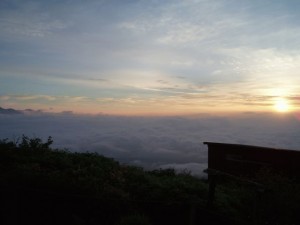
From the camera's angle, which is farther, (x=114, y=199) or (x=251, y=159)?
(x=251, y=159)

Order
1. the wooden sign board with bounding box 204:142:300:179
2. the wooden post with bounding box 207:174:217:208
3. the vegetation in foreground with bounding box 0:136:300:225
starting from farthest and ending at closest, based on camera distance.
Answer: the wooden sign board with bounding box 204:142:300:179 < the wooden post with bounding box 207:174:217:208 < the vegetation in foreground with bounding box 0:136:300:225

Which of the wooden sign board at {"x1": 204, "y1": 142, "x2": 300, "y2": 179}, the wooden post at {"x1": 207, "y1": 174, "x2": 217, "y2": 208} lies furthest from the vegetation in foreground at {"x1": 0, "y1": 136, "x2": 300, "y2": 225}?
the wooden sign board at {"x1": 204, "y1": 142, "x2": 300, "y2": 179}

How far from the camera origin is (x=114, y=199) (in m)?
10.5

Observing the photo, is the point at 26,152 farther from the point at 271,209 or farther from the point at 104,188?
the point at 271,209

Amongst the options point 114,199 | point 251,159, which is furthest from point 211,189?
point 251,159

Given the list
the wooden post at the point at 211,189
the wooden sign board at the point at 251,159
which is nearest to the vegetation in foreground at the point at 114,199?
the wooden post at the point at 211,189

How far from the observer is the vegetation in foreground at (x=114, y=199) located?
33.9 ft

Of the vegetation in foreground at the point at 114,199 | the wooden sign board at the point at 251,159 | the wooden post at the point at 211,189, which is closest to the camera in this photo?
the vegetation in foreground at the point at 114,199

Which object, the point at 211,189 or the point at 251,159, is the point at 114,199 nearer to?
the point at 211,189

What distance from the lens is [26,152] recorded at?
17.4 m

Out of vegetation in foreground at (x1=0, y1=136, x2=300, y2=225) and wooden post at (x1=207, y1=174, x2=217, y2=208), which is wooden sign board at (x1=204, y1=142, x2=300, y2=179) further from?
wooden post at (x1=207, y1=174, x2=217, y2=208)

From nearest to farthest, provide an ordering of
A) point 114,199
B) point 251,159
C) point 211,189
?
point 114,199 → point 211,189 → point 251,159

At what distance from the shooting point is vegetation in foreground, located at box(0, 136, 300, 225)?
1033 cm

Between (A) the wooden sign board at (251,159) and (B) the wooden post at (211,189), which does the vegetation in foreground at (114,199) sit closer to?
(B) the wooden post at (211,189)
